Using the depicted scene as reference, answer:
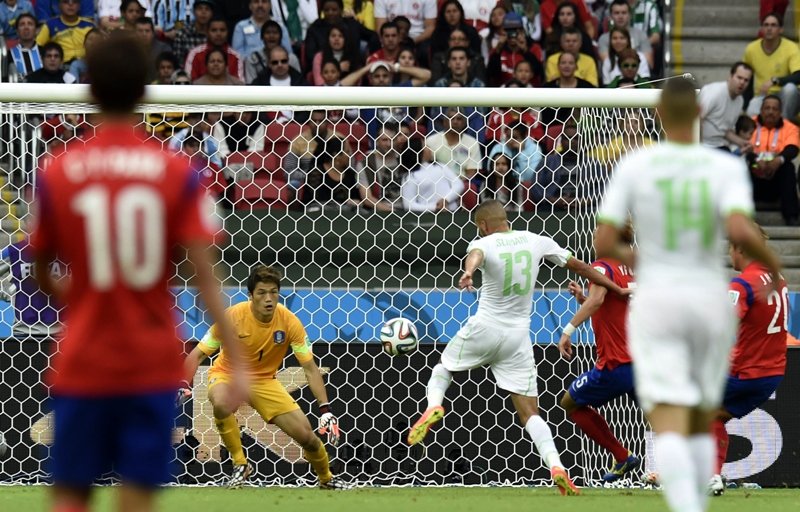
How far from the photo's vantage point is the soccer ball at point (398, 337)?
8.78 meters

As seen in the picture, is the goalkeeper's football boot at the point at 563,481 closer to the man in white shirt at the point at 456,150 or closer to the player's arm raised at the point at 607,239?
the man in white shirt at the point at 456,150

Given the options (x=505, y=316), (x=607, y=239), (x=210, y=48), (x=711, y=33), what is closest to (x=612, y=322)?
(x=505, y=316)

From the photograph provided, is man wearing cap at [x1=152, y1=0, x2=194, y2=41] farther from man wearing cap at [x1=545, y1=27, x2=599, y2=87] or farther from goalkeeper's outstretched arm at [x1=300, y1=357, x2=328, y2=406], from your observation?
goalkeeper's outstretched arm at [x1=300, y1=357, x2=328, y2=406]

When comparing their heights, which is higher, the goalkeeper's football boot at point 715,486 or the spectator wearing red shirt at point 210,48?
the spectator wearing red shirt at point 210,48

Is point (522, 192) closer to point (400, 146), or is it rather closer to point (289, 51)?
point (400, 146)

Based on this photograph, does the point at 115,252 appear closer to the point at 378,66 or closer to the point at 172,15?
the point at 378,66

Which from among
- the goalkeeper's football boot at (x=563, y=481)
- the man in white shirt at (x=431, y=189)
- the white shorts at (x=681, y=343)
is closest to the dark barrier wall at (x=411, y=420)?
the goalkeeper's football boot at (x=563, y=481)

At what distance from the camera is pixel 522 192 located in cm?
1078

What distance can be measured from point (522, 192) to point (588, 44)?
4.00m

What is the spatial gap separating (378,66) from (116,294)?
9.80m

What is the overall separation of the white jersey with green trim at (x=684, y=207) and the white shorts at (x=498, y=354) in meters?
3.95

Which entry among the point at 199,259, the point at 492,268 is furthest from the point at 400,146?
the point at 199,259

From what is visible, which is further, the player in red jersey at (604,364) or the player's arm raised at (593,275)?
the player in red jersey at (604,364)

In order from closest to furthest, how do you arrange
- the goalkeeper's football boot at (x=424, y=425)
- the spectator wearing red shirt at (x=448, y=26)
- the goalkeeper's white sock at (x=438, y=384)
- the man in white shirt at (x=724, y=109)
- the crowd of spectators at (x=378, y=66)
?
the goalkeeper's football boot at (x=424, y=425), the goalkeeper's white sock at (x=438, y=384), the crowd of spectators at (x=378, y=66), the man in white shirt at (x=724, y=109), the spectator wearing red shirt at (x=448, y=26)
